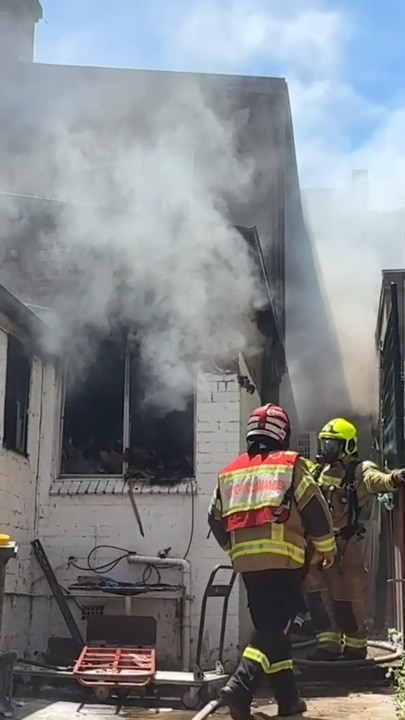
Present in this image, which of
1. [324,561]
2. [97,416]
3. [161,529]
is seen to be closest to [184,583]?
[161,529]

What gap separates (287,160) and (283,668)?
13.4 metres

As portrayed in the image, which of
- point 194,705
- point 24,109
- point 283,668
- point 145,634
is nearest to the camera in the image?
point 283,668

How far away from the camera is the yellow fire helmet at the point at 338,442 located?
6.76 meters

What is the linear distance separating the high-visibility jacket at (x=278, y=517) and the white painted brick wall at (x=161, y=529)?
252 centimetres

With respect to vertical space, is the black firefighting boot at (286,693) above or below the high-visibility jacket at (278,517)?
below

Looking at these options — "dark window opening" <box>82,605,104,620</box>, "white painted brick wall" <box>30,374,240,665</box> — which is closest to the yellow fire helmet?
"white painted brick wall" <box>30,374,240,665</box>

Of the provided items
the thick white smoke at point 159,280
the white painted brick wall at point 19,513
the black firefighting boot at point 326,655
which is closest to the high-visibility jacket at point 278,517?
the black firefighting boot at point 326,655

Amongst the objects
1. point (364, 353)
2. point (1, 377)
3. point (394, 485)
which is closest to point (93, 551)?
point (1, 377)

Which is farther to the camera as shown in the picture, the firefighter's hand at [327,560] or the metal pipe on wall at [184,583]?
the metal pipe on wall at [184,583]

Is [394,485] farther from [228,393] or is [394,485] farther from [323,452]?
[228,393]

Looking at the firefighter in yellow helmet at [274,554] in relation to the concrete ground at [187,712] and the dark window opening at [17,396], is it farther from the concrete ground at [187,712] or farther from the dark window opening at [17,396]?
the dark window opening at [17,396]

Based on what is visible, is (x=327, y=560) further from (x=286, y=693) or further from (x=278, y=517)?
(x=286, y=693)

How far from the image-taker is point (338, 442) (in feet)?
22.2

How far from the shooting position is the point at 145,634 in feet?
21.3
